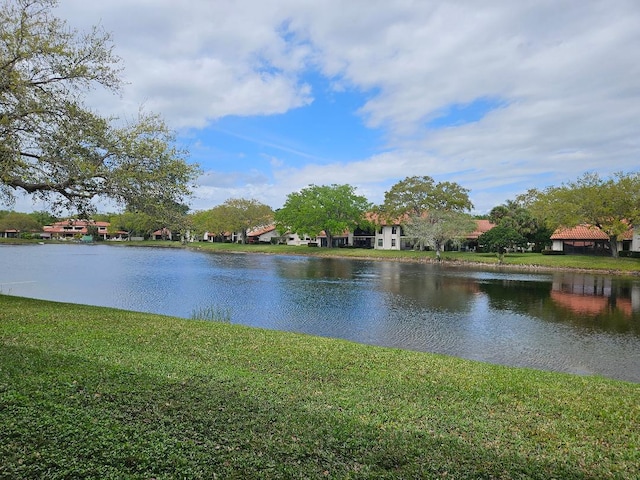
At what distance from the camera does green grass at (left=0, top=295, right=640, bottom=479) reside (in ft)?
12.3

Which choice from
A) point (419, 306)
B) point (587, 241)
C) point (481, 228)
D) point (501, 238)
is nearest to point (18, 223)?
point (481, 228)

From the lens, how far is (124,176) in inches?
464

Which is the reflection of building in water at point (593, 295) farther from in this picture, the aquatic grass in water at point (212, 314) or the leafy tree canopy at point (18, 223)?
the leafy tree canopy at point (18, 223)

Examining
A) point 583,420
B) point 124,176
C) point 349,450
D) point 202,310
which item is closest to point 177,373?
point 349,450

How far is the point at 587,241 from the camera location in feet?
179

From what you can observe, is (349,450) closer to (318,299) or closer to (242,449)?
(242,449)

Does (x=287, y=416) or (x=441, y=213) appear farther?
(x=441, y=213)

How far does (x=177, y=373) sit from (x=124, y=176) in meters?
7.47

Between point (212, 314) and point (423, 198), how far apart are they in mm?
47838

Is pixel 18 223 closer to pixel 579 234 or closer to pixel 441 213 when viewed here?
pixel 441 213

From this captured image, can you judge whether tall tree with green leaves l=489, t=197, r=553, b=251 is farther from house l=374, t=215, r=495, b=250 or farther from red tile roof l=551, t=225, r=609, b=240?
house l=374, t=215, r=495, b=250

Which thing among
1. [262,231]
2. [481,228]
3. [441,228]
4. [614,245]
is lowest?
[614,245]

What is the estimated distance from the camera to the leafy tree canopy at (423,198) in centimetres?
5894

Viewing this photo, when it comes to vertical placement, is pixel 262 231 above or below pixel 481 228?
below
